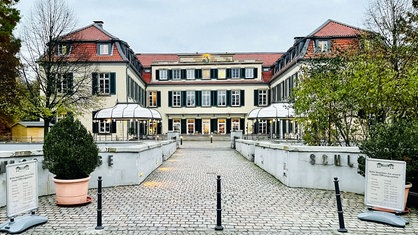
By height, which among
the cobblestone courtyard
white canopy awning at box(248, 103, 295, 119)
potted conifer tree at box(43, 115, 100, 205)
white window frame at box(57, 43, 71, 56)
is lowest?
the cobblestone courtyard

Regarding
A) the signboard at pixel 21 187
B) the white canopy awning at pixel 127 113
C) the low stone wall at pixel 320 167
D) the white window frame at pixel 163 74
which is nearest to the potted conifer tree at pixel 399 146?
the low stone wall at pixel 320 167

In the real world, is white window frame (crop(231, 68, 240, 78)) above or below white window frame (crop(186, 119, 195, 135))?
above

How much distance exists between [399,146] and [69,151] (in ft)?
22.3

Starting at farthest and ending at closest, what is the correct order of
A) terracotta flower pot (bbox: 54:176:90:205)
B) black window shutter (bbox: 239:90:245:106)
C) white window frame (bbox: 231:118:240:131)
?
1. white window frame (bbox: 231:118:240:131)
2. black window shutter (bbox: 239:90:245:106)
3. terracotta flower pot (bbox: 54:176:90:205)

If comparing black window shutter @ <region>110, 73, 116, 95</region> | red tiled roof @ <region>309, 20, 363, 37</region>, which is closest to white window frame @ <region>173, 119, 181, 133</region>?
black window shutter @ <region>110, 73, 116, 95</region>

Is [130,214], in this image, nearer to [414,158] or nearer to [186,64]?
[414,158]

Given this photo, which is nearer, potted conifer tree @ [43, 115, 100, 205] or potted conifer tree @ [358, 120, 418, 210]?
potted conifer tree @ [358, 120, 418, 210]

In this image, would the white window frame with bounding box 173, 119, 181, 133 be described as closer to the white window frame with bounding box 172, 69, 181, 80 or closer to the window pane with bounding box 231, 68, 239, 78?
the white window frame with bounding box 172, 69, 181, 80

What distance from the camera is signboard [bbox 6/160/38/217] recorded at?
6215mm

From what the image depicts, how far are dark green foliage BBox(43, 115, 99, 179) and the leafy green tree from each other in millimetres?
19859

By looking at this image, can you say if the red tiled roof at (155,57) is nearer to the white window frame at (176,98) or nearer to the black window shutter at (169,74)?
the black window shutter at (169,74)

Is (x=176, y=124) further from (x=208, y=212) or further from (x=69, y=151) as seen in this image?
(x=208, y=212)

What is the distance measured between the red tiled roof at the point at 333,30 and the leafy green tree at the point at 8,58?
2536cm

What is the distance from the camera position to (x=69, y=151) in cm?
788
